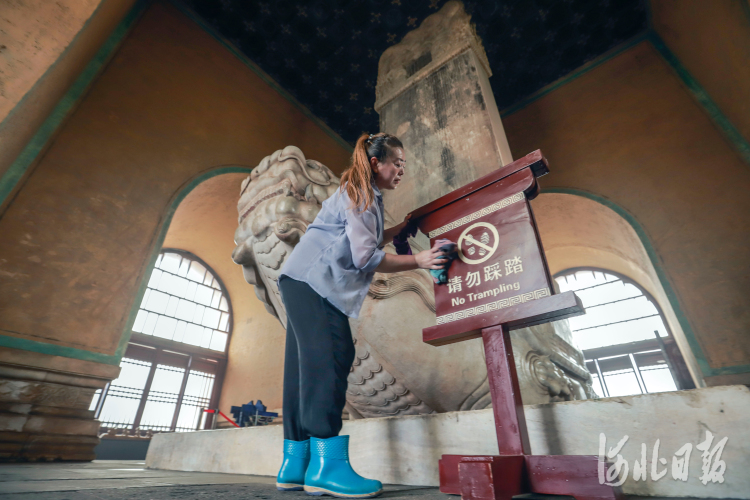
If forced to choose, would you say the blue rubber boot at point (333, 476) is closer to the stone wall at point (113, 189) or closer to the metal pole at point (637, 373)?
the stone wall at point (113, 189)

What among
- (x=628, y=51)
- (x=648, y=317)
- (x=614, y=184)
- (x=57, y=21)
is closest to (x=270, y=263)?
(x=57, y=21)

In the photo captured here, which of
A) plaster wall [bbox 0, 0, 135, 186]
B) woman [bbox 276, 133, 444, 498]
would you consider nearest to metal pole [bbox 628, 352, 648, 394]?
woman [bbox 276, 133, 444, 498]

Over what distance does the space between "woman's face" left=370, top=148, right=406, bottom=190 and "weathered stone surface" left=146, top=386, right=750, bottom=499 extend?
2.75 ft

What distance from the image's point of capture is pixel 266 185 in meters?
1.68

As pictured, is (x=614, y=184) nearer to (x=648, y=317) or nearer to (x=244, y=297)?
(x=648, y=317)

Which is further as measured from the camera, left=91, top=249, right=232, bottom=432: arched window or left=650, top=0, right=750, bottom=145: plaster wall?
left=91, top=249, right=232, bottom=432: arched window

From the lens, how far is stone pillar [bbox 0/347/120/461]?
2467 mm

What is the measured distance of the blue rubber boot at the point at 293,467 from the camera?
1061mm

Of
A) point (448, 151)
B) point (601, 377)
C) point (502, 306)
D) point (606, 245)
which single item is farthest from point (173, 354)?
point (601, 377)

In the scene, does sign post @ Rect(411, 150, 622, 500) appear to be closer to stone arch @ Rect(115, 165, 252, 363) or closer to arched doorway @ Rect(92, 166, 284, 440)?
stone arch @ Rect(115, 165, 252, 363)

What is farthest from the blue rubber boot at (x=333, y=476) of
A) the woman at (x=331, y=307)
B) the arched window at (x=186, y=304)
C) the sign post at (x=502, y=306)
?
the arched window at (x=186, y=304)

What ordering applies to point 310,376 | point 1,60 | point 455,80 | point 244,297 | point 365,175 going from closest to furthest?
point 310,376, point 365,175, point 1,60, point 455,80, point 244,297

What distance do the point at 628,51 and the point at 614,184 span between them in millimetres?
2042

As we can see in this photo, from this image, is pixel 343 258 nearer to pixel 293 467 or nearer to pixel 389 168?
pixel 389 168
